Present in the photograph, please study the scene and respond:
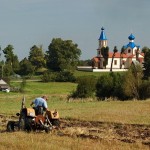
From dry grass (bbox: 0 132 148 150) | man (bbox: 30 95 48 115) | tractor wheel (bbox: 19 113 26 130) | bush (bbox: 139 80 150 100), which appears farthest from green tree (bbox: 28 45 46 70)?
dry grass (bbox: 0 132 148 150)

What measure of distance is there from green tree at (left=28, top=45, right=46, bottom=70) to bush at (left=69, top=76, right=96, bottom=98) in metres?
58.2

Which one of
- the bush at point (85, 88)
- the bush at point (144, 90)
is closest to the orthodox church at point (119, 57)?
the bush at point (85, 88)

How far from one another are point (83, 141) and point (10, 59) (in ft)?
348

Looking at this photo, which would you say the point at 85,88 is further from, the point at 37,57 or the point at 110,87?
the point at 37,57

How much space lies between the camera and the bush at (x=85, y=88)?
58.4 meters

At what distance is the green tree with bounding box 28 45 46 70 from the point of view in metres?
117

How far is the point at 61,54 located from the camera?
118438 millimetres

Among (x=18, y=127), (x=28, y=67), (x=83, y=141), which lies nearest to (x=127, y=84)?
(x=18, y=127)

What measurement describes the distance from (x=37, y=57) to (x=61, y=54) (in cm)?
629

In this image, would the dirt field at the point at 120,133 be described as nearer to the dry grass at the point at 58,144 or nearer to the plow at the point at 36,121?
the plow at the point at 36,121

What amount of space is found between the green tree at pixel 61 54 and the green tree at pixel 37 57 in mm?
2056

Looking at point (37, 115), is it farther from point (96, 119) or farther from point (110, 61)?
point (110, 61)

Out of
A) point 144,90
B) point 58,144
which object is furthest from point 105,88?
point 58,144

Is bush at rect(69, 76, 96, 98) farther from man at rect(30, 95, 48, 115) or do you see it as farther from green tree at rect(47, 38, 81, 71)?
green tree at rect(47, 38, 81, 71)
